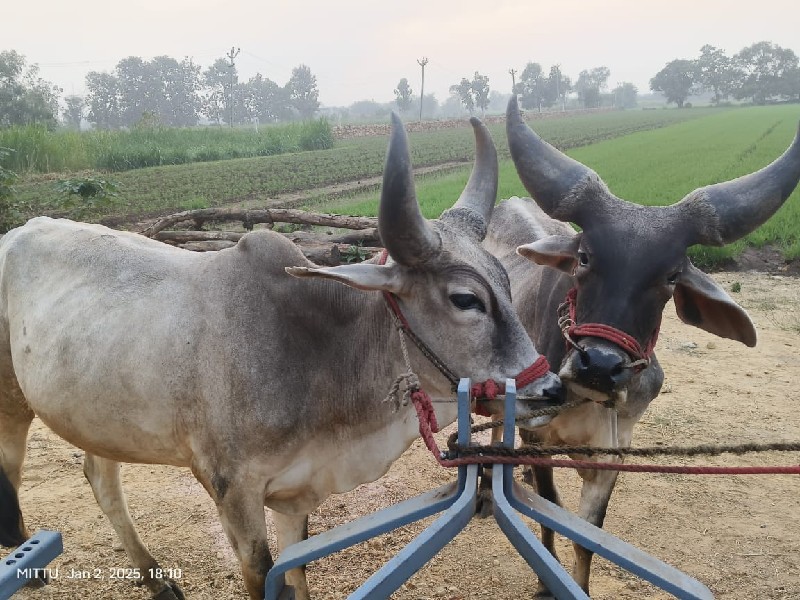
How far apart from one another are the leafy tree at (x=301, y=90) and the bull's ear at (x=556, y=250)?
11127 centimetres

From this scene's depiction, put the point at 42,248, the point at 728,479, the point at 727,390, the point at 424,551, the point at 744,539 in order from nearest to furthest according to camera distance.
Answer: the point at 424,551
the point at 42,248
the point at 744,539
the point at 728,479
the point at 727,390

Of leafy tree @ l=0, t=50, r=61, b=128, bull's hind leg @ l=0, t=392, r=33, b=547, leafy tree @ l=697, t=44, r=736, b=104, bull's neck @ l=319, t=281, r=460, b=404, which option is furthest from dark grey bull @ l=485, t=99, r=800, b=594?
leafy tree @ l=697, t=44, r=736, b=104

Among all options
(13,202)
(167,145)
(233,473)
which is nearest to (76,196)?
(13,202)

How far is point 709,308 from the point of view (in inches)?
128

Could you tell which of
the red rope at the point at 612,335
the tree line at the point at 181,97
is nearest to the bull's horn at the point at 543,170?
the red rope at the point at 612,335

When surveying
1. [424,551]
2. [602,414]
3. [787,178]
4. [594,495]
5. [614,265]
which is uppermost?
[787,178]

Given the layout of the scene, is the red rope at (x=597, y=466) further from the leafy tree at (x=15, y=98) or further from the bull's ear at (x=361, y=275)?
the leafy tree at (x=15, y=98)

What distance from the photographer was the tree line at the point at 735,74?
104688 millimetres

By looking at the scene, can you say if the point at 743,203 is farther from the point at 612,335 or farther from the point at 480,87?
the point at 480,87

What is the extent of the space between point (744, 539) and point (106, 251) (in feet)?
14.3

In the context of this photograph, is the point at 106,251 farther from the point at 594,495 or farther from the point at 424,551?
the point at 594,495

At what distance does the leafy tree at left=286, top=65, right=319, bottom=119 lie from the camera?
109688 mm

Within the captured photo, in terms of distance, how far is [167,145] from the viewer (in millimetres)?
33094

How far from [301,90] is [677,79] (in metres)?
64.3
